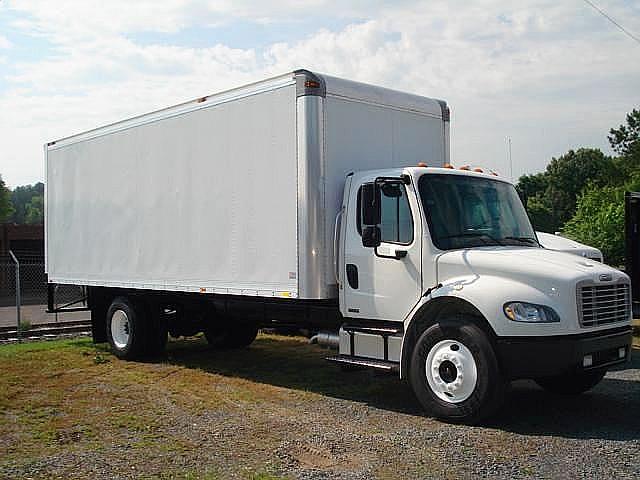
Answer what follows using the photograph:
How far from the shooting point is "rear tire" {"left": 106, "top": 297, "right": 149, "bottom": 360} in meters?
12.0

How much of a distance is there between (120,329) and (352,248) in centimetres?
542

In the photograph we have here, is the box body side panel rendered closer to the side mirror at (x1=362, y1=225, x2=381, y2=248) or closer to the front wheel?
the side mirror at (x1=362, y1=225, x2=381, y2=248)

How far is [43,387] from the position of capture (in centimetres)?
1002

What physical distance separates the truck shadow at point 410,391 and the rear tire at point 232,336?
0.58 feet

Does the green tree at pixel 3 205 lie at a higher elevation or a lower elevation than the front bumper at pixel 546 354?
higher

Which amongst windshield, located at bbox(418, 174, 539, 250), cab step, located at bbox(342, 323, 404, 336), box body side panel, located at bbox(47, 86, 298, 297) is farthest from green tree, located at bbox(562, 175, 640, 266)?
box body side panel, located at bbox(47, 86, 298, 297)

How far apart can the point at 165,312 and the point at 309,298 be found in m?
4.19

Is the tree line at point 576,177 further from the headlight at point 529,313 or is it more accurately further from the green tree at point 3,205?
the green tree at point 3,205

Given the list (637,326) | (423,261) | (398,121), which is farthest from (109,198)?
(637,326)

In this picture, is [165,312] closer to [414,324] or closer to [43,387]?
[43,387]

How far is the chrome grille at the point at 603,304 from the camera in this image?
7.39 metres

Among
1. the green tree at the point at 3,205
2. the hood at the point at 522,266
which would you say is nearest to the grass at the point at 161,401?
the hood at the point at 522,266

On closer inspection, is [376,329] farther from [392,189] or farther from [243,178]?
[243,178]

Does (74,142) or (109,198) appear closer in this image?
(109,198)
